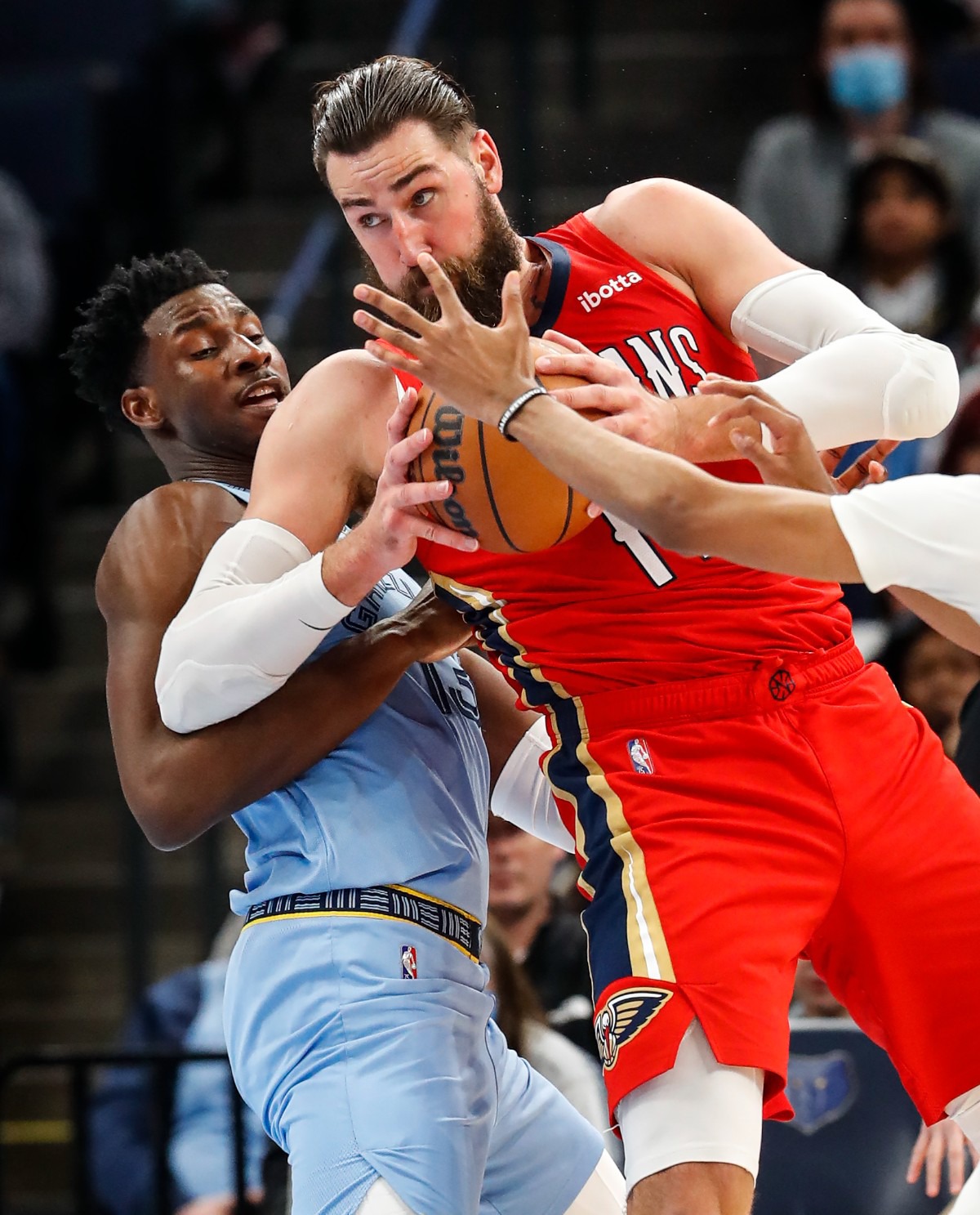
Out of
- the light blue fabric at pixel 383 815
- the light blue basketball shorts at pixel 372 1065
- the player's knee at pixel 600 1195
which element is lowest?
the player's knee at pixel 600 1195

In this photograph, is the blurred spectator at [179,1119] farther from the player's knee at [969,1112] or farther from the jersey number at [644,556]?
the jersey number at [644,556]

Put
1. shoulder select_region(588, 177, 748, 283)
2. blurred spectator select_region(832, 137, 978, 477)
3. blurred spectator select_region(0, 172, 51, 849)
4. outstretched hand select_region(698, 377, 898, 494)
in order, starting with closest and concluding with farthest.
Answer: outstretched hand select_region(698, 377, 898, 494), shoulder select_region(588, 177, 748, 283), blurred spectator select_region(832, 137, 978, 477), blurred spectator select_region(0, 172, 51, 849)

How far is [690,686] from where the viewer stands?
3.00 m

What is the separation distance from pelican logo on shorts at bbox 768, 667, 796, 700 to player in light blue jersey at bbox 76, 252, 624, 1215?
0.57 meters

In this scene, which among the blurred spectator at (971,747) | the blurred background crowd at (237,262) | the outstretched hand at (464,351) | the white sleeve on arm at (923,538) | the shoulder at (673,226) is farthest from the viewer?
the blurred background crowd at (237,262)

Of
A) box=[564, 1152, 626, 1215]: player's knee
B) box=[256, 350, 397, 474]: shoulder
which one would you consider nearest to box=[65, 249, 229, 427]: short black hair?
box=[256, 350, 397, 474]: shoulder

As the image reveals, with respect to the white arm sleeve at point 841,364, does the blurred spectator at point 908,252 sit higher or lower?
lower

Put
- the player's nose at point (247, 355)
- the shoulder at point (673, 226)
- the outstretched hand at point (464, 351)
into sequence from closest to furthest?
1. the outstretched hand at point (464, 351)
2. the shoulder at point (673, 226)
3. the player's nose at point (247, 355)

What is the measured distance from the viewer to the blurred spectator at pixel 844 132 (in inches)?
258

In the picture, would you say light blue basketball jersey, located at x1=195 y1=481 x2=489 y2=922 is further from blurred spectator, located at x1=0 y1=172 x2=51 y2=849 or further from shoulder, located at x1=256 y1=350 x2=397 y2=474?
blurred spectator, located at x1=0 y1=172 x2=51 y2=849

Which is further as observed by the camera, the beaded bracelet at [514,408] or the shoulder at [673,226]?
the shoulder at [673,226]

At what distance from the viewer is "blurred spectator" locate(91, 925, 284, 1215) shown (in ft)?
15.7

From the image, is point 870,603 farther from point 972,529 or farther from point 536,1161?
point 972,529

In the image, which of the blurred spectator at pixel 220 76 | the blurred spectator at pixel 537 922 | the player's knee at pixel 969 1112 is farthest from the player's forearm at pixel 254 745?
the blurred spectator at pixel 220 76
